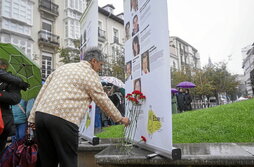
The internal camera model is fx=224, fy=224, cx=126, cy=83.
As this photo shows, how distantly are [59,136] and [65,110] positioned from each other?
27cm

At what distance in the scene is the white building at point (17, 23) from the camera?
58.9 feet

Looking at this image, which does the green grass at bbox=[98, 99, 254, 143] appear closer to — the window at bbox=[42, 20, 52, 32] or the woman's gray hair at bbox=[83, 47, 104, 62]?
the woman's gray hair at bbox=[83, 47, 104, 62]

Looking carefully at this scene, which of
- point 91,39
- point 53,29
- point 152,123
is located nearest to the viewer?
point 152,123

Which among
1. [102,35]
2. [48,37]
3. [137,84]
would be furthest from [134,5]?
[102,35]

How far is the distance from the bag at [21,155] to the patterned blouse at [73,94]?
0.81 meters

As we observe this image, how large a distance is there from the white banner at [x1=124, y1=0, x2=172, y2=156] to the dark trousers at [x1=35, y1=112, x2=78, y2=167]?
97 cm

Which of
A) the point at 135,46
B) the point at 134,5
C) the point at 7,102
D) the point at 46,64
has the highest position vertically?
the point at 46,64

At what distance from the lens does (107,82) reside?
967 centimetres

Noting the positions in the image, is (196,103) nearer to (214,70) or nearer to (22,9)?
(214,70)

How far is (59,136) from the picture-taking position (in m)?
2.33

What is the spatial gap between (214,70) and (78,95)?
31490mm

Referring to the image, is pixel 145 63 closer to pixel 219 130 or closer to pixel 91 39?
pixel 91 39

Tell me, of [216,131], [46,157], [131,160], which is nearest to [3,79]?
[46,157]

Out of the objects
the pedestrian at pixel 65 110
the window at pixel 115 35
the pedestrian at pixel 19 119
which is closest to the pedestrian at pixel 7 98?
the pedestrian at pixel 65 110
